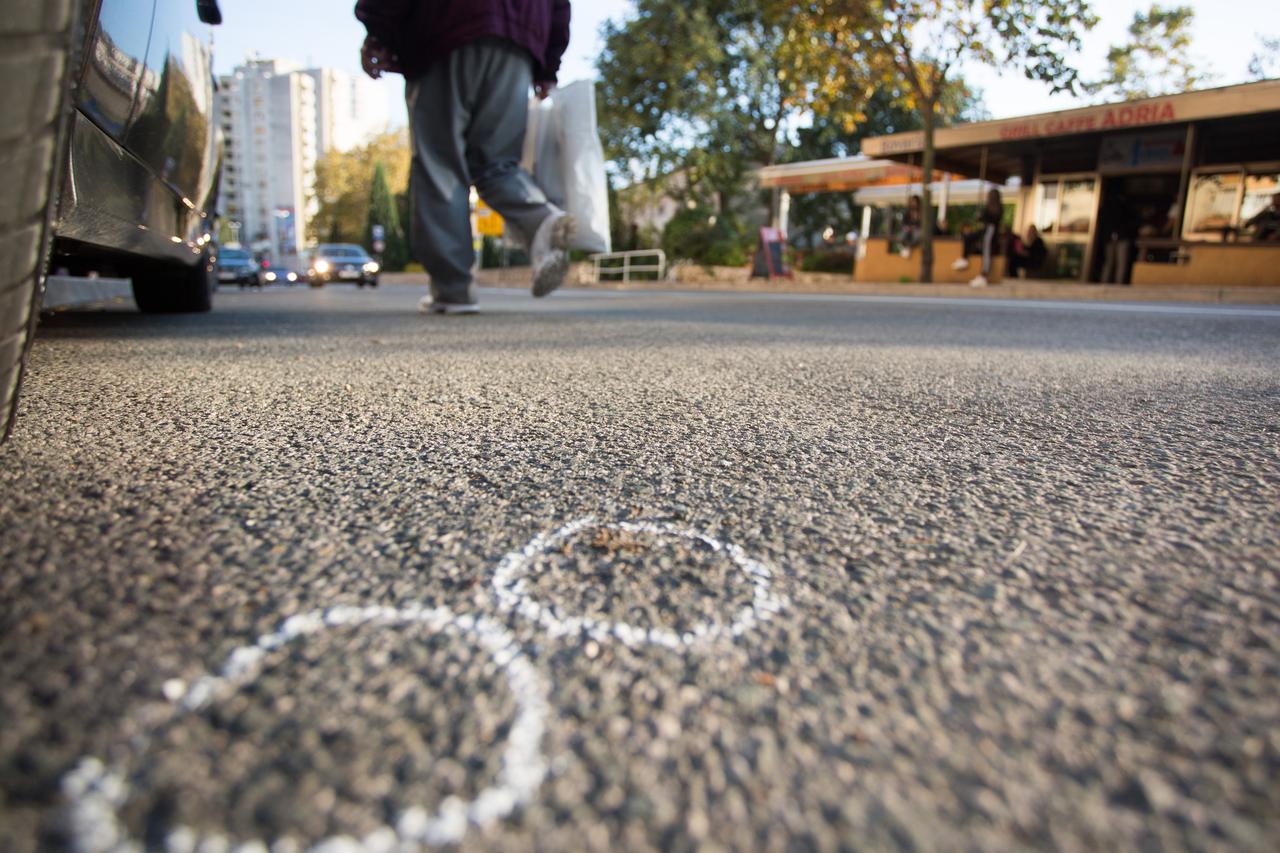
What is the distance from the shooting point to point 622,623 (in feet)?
2.61

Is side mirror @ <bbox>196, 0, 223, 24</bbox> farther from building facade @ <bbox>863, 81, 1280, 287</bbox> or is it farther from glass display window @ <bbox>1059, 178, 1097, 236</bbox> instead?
glass display window @ <bbox>1059, 178, 1097, 236</bbox>

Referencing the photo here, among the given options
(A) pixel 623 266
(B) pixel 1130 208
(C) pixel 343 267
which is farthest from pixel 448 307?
(C) pixel 343 267

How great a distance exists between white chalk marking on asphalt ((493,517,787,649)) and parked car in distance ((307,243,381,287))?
80.9 ft

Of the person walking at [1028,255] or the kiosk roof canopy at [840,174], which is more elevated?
the kiosk roof canopy at [840,174]

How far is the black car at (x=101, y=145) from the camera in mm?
799

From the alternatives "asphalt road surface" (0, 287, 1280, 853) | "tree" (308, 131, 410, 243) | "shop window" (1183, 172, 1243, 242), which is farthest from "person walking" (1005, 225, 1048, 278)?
"tree" (308, 131, 410, 243)

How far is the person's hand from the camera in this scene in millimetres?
4066

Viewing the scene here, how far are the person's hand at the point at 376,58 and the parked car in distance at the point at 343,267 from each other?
20926mm

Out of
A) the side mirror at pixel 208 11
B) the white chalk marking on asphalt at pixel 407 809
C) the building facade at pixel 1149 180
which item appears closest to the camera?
the white chalk marking on asphalt at pixel 407 809

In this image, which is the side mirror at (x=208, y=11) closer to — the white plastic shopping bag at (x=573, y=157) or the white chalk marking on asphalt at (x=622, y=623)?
the white plastic shopping bag at (x=573, y=157)

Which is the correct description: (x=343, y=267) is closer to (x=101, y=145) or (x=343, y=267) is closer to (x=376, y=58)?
(x=376, y=58)

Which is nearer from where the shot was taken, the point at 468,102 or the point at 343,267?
the point at 468,102

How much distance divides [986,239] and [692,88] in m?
10.1

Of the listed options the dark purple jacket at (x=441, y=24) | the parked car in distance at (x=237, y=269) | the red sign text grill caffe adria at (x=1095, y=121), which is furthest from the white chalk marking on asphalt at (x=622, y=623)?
the parked car in distance at (x=237, y=269)
